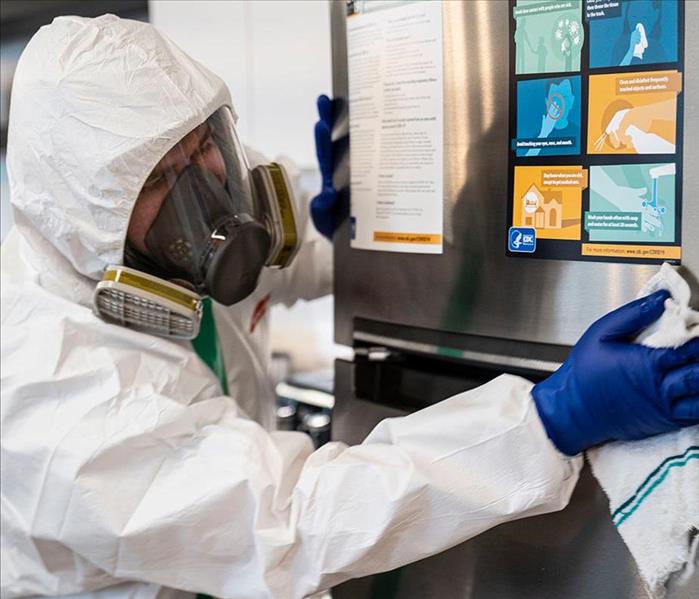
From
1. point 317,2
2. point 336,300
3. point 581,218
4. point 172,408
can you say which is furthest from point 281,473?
point 317,2

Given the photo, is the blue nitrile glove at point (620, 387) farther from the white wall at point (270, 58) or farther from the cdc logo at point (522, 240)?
the white wall at point (270, 58)

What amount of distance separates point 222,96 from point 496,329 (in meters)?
0.47

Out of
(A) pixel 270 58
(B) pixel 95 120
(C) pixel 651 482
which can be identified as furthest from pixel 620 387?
(A) pixel 270 58

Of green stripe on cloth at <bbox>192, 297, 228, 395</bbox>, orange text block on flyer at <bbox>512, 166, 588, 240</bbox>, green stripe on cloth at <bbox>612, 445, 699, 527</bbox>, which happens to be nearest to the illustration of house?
orange text block on flyer at <bbox>512, 166, 588, 240</bbox>

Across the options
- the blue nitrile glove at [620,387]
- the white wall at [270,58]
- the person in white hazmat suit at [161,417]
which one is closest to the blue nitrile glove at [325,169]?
the person in white hazmat suit at [161,417]

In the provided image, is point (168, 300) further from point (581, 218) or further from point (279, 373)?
point (279, 373)

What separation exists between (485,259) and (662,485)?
0.30 metres

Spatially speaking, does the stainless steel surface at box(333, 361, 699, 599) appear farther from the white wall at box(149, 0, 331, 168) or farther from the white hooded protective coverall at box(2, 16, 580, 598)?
the white wall at box(149, 0, 331, 168)

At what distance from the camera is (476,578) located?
93 centimetres

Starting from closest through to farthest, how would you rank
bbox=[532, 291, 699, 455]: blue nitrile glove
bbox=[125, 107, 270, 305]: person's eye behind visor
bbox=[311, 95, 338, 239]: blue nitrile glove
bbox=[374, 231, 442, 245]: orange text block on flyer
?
bbox=[532, 291, 699, 455]: blue nitrile glove < bbox=[374, 231, 442, 245]: orange text block on flyer < bbox=[125, 107, 270, 305]: person's eye behind visor < bbox=[311, 95, 338, 239]: blue nitrile glove

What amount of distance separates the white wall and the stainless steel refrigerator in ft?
3.01

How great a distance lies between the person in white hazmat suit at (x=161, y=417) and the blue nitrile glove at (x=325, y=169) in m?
0.10

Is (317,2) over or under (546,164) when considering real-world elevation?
over

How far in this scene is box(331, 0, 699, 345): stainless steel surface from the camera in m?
0.83
